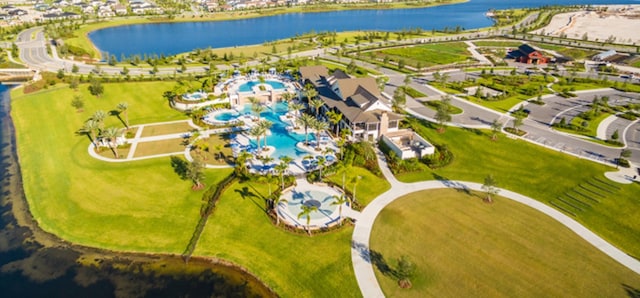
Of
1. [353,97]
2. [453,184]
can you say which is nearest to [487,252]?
[453,184]

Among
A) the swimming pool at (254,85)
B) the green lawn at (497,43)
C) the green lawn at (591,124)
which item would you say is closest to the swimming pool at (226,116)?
the swimming pool at (254,85)

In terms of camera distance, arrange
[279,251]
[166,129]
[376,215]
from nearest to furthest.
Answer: [279,251] → [376,215] → [166,129]

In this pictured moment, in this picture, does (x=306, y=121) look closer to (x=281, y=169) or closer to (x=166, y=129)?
(x=281, y=169)

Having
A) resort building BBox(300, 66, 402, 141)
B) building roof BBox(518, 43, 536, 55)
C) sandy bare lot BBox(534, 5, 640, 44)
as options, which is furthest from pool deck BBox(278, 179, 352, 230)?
sandy bare lot BBox(534, 5, 640, 44)

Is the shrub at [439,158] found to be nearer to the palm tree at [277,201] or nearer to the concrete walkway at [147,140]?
the palm tree at [277,201]

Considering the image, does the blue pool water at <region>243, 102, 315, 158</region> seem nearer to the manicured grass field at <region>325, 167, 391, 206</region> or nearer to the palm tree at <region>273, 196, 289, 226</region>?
the manicured grass field at <region>325, 167, 391, 206</region>

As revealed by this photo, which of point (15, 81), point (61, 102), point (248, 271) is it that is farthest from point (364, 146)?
point (15, 81)

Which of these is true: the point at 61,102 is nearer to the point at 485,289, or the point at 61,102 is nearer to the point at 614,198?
A: the point at 485,289

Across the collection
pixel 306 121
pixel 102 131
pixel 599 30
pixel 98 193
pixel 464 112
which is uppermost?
pixel 599 30
